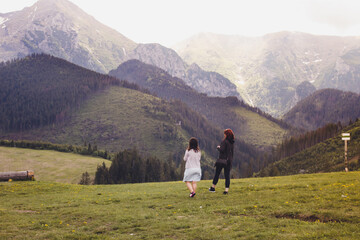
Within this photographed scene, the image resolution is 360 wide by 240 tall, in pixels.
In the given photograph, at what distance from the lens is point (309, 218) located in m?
15.5

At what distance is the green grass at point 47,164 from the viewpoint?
127 meters

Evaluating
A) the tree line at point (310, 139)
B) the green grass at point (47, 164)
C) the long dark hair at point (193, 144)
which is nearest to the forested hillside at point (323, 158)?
the tree line at point (310, 139)

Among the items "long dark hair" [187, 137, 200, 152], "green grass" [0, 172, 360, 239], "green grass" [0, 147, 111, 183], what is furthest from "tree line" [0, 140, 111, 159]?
"long dark hair" [187, 137, 200, 152]

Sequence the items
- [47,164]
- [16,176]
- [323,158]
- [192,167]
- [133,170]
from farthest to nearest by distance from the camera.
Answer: [133,170], [47,164], [323,158], [16,176], [192,167]

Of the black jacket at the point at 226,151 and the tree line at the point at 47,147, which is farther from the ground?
the black jacket at the point at 226,151

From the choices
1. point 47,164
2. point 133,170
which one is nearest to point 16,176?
point 133,170

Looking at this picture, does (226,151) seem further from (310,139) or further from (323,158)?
(310,139)

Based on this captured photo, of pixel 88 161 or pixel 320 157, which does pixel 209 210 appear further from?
pixel 88 161

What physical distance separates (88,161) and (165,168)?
43.7m

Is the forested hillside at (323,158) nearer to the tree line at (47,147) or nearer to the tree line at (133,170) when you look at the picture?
the tree line at (133,170)

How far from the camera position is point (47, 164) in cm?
13988

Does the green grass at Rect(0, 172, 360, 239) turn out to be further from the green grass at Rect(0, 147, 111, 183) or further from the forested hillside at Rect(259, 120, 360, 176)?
the green grass at Rect(0, 147, 111, 183)

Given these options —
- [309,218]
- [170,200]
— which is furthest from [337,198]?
Result: [170,200]

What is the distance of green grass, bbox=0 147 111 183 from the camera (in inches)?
5012
